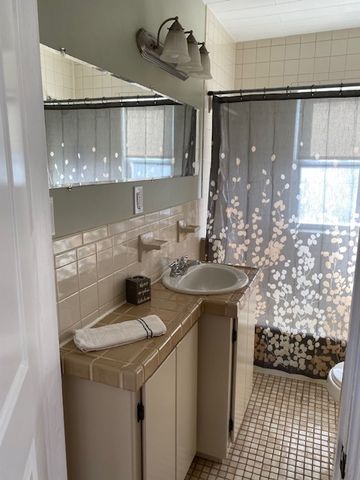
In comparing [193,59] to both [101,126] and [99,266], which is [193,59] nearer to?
[101,126]

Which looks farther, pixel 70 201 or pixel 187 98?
pixel 187 98

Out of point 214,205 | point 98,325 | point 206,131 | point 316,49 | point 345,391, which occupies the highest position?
point 316,49

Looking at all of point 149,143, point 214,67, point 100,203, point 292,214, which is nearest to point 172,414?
point 100,203

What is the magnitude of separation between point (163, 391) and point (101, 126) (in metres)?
1.08

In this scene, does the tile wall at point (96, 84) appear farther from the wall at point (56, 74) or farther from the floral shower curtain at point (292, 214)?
the floral shower curtain at point (292, 214)

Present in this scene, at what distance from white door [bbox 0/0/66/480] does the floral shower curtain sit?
70.4 inches

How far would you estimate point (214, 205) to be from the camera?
2.75 metres

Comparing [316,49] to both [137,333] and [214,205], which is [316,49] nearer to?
[214,205]

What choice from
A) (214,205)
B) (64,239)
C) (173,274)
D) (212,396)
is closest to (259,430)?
(212,396)

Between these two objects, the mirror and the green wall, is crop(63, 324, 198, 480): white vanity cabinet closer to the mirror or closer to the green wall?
the green wall

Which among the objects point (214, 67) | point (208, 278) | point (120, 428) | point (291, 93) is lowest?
point (120, 428)

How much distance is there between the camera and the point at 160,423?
1.41 m

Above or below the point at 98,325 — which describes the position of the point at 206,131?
above

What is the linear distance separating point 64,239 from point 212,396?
112cm
